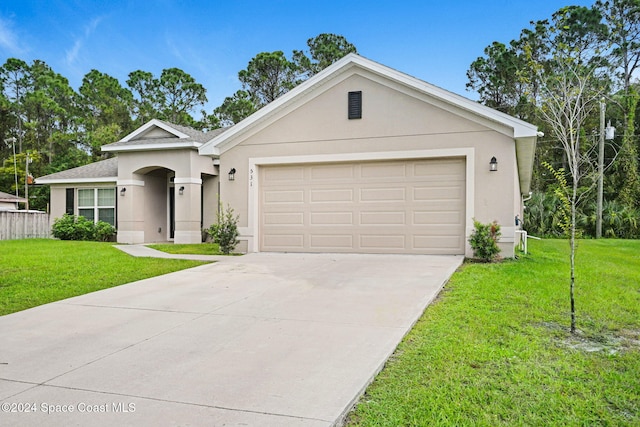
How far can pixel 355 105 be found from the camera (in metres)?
11.3

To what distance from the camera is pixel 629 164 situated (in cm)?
2366

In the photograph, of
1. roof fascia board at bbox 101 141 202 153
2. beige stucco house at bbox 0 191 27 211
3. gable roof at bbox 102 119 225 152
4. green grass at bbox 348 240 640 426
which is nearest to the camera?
green grass at bbox 348 240 640 426

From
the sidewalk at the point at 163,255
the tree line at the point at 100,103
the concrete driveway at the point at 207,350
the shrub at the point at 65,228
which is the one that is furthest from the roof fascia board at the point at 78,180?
the tree line at the point at 100,103

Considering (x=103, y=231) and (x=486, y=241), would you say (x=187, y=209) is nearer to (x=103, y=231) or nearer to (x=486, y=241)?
(x=103, y=231)

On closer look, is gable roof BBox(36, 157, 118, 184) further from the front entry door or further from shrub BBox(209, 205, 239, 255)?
shrub BBox(209, 205, 239, 255)

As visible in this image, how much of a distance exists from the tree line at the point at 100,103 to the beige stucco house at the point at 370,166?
68.0 ft

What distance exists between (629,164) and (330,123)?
19707mm

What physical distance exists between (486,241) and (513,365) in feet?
21.6

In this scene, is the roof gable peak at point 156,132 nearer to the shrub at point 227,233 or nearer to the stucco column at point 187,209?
the stucco column at point 187,209

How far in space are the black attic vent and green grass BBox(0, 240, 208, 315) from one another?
5064mm

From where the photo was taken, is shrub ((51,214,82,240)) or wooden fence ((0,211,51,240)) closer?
shrub ((51,214,82,240))

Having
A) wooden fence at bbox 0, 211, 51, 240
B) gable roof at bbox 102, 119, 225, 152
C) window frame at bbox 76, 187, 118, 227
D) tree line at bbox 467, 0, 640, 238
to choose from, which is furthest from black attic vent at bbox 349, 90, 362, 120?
wooden fence at bbox 0, 211, 51, 240

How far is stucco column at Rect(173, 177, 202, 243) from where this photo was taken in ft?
52.1

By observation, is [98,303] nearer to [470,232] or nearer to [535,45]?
[470,232]
